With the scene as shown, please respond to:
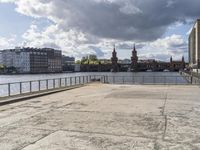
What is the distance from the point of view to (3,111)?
14.4m

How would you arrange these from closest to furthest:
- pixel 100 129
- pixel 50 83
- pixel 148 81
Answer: pixel 100 129 → pixel 50 83 → pixel 148 81

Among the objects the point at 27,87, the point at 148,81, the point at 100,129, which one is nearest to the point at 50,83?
the point at 27,87

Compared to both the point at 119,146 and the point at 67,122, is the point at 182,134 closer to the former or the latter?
the point at 119,146

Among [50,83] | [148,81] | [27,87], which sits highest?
[27,87]

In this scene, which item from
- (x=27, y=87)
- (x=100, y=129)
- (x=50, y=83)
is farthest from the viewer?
(x=50, y=83)

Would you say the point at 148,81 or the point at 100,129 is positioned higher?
the point at 100,129

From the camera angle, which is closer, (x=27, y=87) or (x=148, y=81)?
(x=27, y=87)

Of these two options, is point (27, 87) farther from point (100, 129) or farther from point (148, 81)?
point (148, 81)

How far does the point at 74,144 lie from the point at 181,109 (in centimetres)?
810

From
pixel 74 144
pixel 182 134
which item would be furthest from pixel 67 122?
pixel 182 134

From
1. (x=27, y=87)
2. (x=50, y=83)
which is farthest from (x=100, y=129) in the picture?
(x=50, y=83)

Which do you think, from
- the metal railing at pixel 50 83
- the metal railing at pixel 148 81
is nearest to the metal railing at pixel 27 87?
the metal railing at pixel 50 83

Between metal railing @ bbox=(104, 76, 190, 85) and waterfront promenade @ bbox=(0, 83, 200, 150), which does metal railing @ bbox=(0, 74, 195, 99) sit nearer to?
metal railing @ bbox=(104, 76, 190, 85)

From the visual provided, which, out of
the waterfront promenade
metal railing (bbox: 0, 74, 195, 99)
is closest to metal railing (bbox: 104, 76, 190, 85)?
metal railing (bbox: 0, 74, 195, 99)
